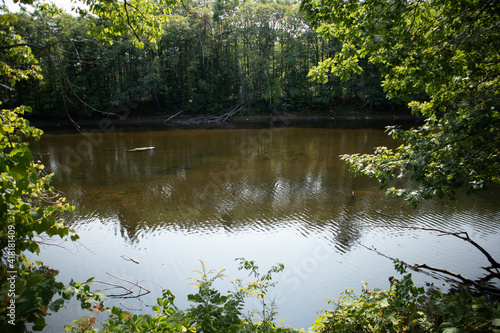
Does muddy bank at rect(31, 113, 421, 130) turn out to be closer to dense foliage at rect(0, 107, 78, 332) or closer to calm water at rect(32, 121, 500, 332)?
calm water at rect(32, 121, 500, 332)

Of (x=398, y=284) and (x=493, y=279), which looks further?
(x=493, y=279)

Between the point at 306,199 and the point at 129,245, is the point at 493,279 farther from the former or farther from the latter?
the point at 129,245

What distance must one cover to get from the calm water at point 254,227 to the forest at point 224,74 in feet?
74.3

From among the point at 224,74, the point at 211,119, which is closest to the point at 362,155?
the point at 211,119

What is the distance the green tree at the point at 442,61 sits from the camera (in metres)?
4.20

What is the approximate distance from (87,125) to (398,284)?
36816 mm

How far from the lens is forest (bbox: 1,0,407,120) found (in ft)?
116

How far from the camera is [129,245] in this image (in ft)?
25.8

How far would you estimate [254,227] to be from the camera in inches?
350

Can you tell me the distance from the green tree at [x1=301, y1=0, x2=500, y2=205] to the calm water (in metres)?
2.73

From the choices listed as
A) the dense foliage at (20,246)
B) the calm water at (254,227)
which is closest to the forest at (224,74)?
the calm water at (254,227)

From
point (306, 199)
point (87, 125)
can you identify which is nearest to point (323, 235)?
point (306, 199)

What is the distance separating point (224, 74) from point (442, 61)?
125ft

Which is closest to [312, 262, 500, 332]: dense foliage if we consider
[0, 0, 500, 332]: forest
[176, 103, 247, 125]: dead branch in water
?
[0, 0, 500, 332]: forest
